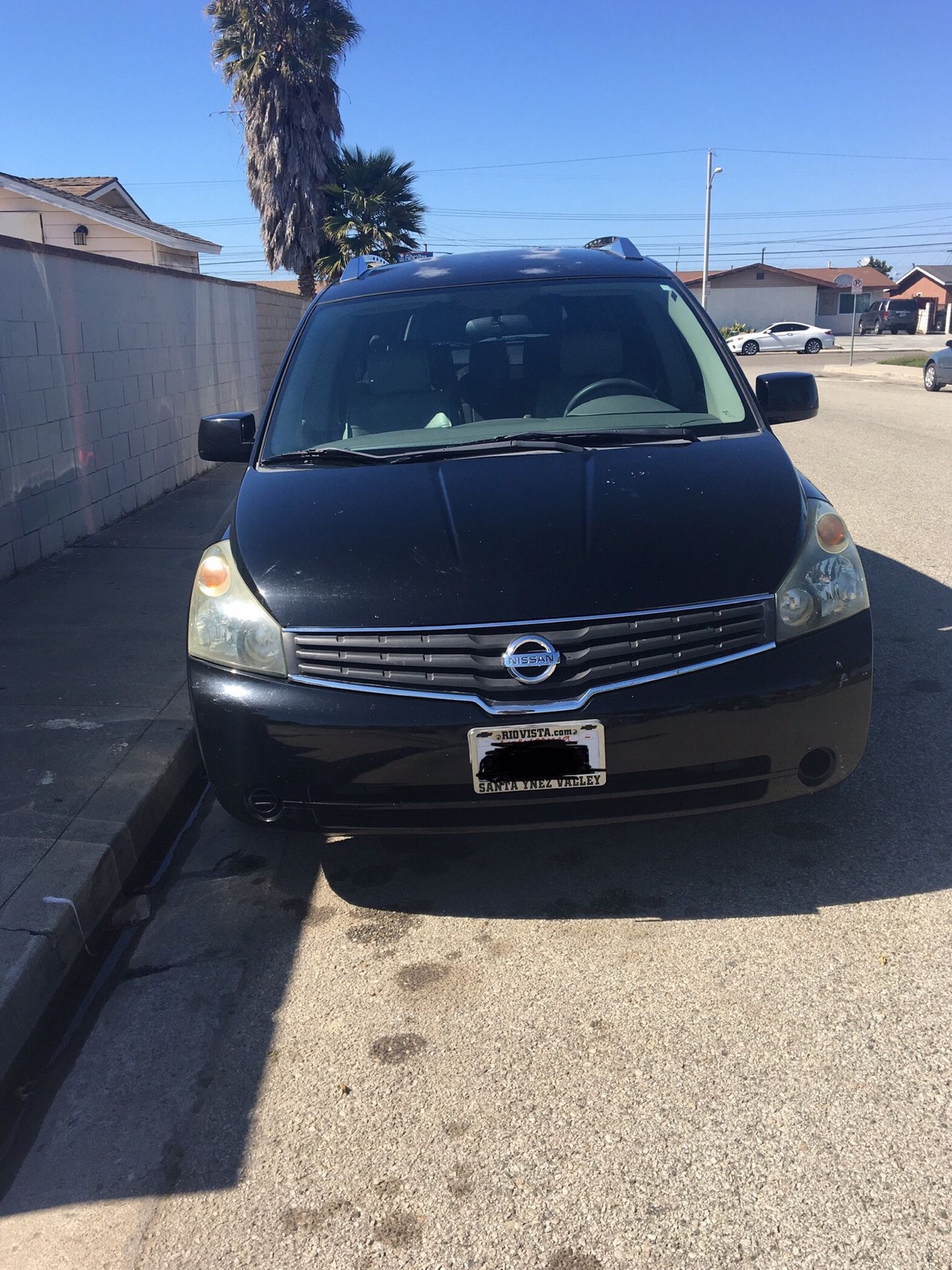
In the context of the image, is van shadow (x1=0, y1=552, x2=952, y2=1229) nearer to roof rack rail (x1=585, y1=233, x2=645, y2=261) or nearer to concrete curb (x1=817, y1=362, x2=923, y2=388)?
roof rack rail (x1=585, y1=233, x2=645, y2=261)

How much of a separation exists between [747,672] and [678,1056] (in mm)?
982

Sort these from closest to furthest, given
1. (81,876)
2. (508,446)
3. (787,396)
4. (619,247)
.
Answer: (81,876) < (508,446) < (787,396) < (619,247)

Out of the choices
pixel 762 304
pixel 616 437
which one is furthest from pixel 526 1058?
pixel 762 304

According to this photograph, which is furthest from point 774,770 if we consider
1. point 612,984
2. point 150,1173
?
point 150,1173

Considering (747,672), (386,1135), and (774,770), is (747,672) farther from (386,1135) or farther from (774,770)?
(386,1135)

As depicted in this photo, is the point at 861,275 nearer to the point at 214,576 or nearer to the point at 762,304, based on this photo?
the point at 762,304

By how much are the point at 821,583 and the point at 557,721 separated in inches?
34.9

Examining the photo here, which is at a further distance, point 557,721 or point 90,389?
point 90,389

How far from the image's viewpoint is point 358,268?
5387mm

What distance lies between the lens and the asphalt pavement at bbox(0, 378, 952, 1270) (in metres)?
2.15

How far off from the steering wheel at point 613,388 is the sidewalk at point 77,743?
137cm

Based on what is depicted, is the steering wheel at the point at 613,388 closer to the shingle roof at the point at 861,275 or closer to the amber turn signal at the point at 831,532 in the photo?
the amber turn signal at the point at 831,532

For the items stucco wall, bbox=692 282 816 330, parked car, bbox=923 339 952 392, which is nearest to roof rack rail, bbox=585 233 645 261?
parked car, bbox=923 339 952 392

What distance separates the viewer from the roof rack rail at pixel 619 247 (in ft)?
17.0
